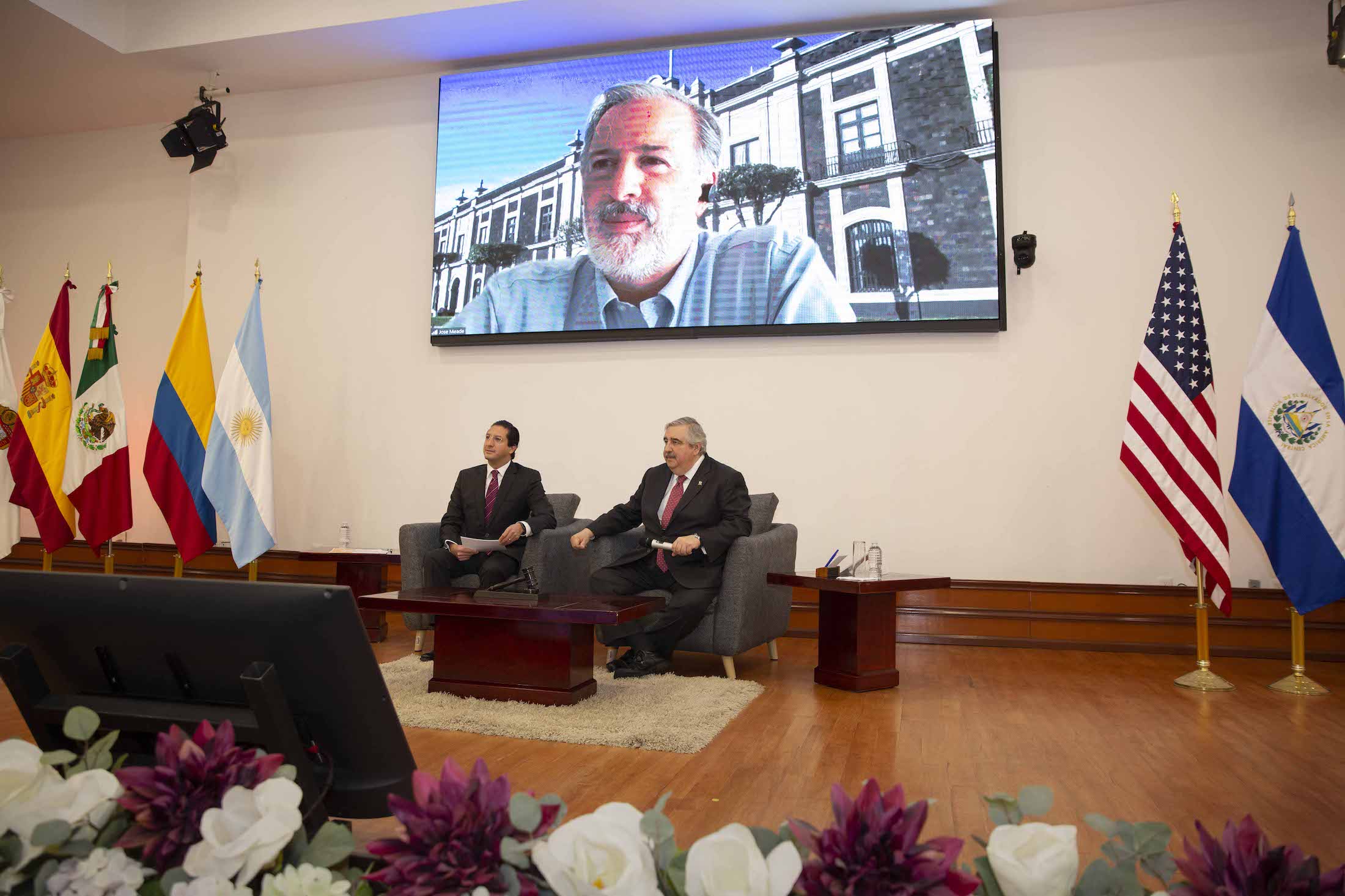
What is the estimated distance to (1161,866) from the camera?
675mm

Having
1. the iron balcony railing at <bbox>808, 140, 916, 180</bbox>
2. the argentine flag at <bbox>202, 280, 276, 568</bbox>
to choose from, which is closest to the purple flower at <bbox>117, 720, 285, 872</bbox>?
the argentine flag at <bbox>202, 280, 276, 568</bbox>

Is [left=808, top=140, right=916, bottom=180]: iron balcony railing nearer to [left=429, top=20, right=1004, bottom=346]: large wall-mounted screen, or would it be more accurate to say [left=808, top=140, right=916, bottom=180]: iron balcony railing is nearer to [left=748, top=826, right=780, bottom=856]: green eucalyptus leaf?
[left=429, top=20, right=1004, bottom=346]: large wall-mounted screen

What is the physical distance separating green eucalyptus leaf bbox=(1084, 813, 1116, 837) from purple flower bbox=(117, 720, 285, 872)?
2.06 ft

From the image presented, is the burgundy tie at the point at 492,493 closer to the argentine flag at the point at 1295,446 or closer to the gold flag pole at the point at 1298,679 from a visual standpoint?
the argentine flag at the point at 1295,446

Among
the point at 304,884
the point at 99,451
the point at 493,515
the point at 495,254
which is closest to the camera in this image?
the point at 304,884

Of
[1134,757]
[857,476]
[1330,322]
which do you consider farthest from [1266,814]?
[1330,322]

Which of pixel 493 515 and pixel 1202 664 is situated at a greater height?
pixel 493 515

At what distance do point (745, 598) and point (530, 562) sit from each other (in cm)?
125

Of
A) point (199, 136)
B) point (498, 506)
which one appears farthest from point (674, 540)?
point (199, 136)

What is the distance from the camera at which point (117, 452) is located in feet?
20.0

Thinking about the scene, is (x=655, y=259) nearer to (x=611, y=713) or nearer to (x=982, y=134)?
(x=982, y=134)

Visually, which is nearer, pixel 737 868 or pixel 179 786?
pixel 737 868

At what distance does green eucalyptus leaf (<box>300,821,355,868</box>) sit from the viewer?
749mm

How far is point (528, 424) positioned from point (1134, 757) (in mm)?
4223
